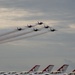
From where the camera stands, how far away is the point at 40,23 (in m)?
124

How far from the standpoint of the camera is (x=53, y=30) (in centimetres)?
13062

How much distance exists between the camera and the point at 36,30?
420 ft

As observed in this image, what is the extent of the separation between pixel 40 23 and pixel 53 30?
821cm

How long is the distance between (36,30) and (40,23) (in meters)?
4.57

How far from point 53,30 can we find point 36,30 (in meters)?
6.64
